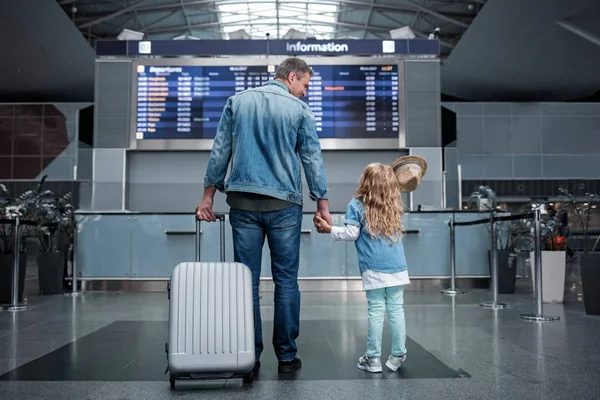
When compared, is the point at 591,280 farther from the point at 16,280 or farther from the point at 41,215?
A: the point at 41,215

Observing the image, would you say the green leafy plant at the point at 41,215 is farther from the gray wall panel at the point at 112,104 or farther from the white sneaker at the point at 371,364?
the white sneaker at the point at 371,364

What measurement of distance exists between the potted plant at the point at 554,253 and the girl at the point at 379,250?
10.8 feet

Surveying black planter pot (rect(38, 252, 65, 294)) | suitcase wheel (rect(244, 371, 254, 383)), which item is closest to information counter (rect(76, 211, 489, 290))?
black planter pot (rect(38, 252, 65, 294))

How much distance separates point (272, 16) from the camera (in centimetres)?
1962

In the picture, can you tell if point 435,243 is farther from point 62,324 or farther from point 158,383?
point 158,383

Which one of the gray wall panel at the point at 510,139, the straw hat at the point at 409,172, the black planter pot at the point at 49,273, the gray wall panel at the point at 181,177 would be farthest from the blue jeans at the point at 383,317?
the gray wall panel at the point at 510,139

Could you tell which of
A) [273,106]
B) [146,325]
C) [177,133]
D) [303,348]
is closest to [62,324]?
[146,325]

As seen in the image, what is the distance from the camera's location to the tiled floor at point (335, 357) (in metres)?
2.40

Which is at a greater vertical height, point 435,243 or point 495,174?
point 495,174

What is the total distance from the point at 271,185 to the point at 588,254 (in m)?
3.51

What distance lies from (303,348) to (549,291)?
138 inches

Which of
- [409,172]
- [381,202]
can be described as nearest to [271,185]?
[381,202]

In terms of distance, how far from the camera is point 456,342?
355cm

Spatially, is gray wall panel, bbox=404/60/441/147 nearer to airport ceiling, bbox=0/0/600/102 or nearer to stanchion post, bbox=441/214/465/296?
stanchion post, bbox=441/214/465/296
